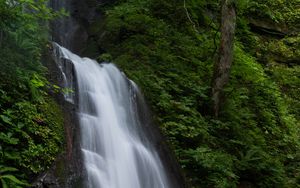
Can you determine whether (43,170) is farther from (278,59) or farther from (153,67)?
(278,59)

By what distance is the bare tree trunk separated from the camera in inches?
368

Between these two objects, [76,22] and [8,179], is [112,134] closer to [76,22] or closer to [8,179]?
[8,179]

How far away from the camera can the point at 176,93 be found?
9.03 metres

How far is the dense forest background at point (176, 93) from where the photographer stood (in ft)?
15.8

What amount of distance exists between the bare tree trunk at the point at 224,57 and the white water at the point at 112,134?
7.10 feet

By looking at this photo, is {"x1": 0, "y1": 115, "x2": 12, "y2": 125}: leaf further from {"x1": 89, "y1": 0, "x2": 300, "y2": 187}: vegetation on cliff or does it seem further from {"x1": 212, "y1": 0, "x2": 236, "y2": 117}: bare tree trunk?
{"x1": 212, "y1": 0, "x2": 236, "y2": 117}: bare tree trunk

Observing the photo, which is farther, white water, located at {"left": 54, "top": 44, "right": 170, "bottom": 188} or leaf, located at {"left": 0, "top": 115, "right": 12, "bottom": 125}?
white water, located at {"left": 54, "top": 44, "right": 170, "bottom": 188}

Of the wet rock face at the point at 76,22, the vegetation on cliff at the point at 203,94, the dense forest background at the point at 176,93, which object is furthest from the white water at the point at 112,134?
the wet rock face at the point at 76,22

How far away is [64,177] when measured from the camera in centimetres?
471

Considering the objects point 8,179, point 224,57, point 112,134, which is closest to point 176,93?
point 224,57

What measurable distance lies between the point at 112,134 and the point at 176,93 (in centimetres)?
284

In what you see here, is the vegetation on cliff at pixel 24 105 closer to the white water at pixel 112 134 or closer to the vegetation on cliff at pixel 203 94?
the white water at pixel 112 134

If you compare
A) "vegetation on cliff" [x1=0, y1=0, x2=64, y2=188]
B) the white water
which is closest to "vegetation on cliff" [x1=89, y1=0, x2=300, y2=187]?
the white water

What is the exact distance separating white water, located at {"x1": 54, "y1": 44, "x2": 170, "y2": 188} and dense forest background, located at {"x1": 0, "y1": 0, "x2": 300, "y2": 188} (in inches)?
24.8
